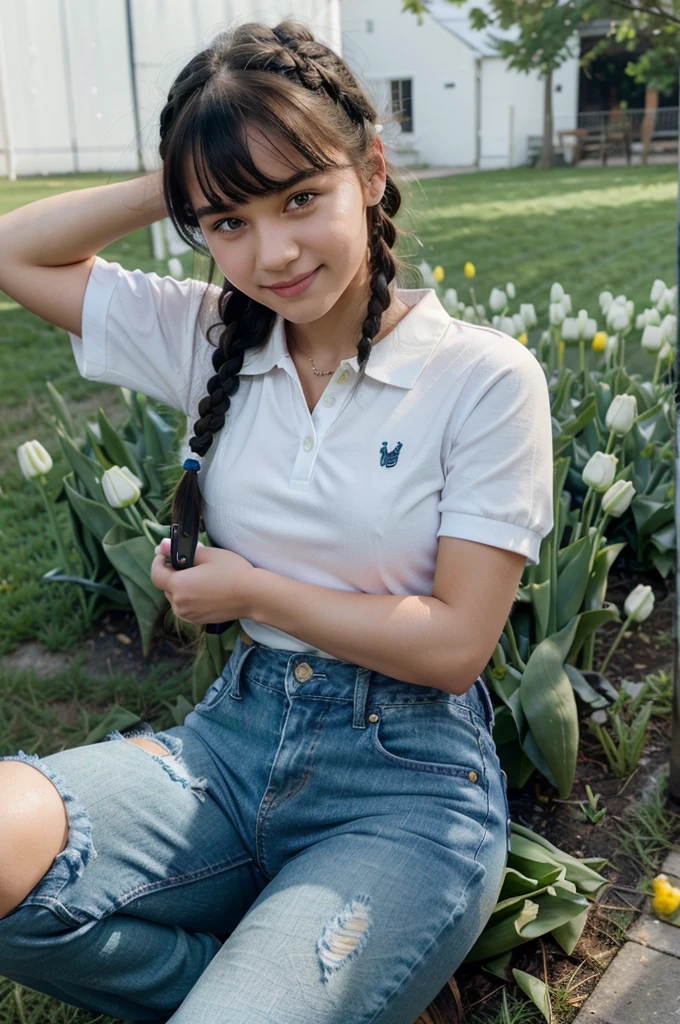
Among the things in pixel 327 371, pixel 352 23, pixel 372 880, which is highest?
pixel 352 23

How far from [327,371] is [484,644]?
0.50 m

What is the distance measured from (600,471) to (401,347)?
739mm

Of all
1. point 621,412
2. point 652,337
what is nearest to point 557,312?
point 652,337

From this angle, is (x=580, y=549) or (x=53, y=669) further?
(x=53, y=669)

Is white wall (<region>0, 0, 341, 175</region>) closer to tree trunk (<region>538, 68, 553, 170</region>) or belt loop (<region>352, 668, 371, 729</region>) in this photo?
belt loop (<region>352, 668, 371, 729</region>)

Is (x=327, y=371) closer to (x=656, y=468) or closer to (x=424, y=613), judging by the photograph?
(x=424, y=613)

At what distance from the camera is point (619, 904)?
1.76 m

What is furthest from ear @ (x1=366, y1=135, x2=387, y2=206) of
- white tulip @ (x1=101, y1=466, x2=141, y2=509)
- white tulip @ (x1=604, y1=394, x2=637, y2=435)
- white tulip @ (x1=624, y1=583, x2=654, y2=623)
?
white tulip @ (x1=624, y1=583, x2=654, y2=623)

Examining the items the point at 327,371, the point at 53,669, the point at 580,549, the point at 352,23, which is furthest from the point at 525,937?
the point at 352,23

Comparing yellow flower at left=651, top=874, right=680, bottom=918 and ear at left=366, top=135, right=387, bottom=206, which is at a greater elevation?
ear at left=366, top=135, right=387, bottom=206

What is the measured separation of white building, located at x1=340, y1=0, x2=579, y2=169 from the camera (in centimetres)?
1853

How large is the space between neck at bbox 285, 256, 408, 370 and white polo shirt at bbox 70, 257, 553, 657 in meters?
0.04

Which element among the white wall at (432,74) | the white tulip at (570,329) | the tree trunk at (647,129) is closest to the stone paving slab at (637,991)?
the white tulip at (570,329)

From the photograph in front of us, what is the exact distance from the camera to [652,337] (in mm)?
2992
